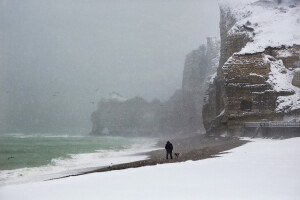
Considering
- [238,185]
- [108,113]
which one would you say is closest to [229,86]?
[238,185]

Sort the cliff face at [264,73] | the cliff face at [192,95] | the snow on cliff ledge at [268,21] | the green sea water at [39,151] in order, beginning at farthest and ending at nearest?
1. the cliff face at [192,95]
2. the snow on cliff ledge at [268,21]
3. the cliff face at [264,73]
4. the green sea water at [39,151]

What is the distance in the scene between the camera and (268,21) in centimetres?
4203

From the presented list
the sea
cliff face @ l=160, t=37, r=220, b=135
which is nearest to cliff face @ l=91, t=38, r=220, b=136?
cliff face @ l=160, t=37, r=220, b=135

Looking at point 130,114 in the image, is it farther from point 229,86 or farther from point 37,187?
point 37,187

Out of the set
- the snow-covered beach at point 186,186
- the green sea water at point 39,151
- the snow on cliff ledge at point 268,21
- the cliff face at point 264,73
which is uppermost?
the snow on cliff ledge at point 268,21

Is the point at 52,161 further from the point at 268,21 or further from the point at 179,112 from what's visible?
the point at 179,112

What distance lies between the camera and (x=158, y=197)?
19.8 ft

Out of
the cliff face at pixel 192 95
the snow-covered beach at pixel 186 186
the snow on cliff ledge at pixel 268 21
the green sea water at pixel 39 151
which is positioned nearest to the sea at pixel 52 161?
the green sea water at pixel 39 151

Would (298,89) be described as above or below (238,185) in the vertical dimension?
above

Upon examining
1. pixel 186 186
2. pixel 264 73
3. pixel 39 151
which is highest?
pixel 264 73

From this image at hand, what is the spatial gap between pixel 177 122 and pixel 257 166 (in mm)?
116760

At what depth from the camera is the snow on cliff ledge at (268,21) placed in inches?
1422

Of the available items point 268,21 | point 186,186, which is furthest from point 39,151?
point 186,186

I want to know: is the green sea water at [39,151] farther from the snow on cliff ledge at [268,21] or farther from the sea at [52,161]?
the snow on cliff ledge at [268,21]
